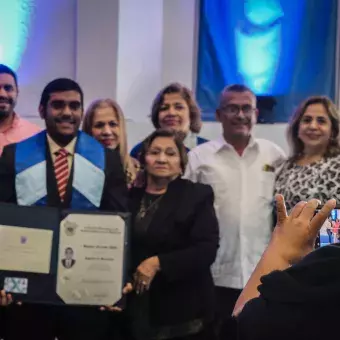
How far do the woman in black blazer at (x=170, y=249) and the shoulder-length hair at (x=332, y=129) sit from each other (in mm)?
457

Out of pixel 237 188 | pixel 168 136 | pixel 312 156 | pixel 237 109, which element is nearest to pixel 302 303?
pixel 168 136

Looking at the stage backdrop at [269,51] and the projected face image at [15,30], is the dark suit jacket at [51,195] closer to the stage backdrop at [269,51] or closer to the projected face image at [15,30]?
the stage backdrop at [269,51]

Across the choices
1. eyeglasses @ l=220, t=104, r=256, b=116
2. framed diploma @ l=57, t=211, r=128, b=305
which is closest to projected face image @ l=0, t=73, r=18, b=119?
framed diploma @ l=57, t=211, r=128, b=305

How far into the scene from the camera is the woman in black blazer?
8.36 feet

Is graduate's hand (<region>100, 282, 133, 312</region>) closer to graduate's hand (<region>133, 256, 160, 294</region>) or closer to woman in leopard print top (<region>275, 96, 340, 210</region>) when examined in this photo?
graduate's hand (<region>133, 256, 160, 294</region>)

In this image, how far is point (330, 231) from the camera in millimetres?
1452

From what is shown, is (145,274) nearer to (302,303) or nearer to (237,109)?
(237,109)

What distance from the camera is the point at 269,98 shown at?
183 inches

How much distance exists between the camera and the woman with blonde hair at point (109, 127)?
3.01m

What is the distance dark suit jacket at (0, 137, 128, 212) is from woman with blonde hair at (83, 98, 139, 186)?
1.07 feet

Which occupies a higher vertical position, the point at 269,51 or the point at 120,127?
the point at 269,51

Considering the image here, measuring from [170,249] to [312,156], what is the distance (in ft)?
2.47

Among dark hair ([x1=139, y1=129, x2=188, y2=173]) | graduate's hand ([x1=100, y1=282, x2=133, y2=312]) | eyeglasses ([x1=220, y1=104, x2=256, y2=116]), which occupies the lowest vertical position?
graduate's hand ([x1=100, y1=282, x2=133, y2=312])

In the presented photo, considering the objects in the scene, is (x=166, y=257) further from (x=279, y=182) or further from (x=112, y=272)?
(x=279, y=182)
